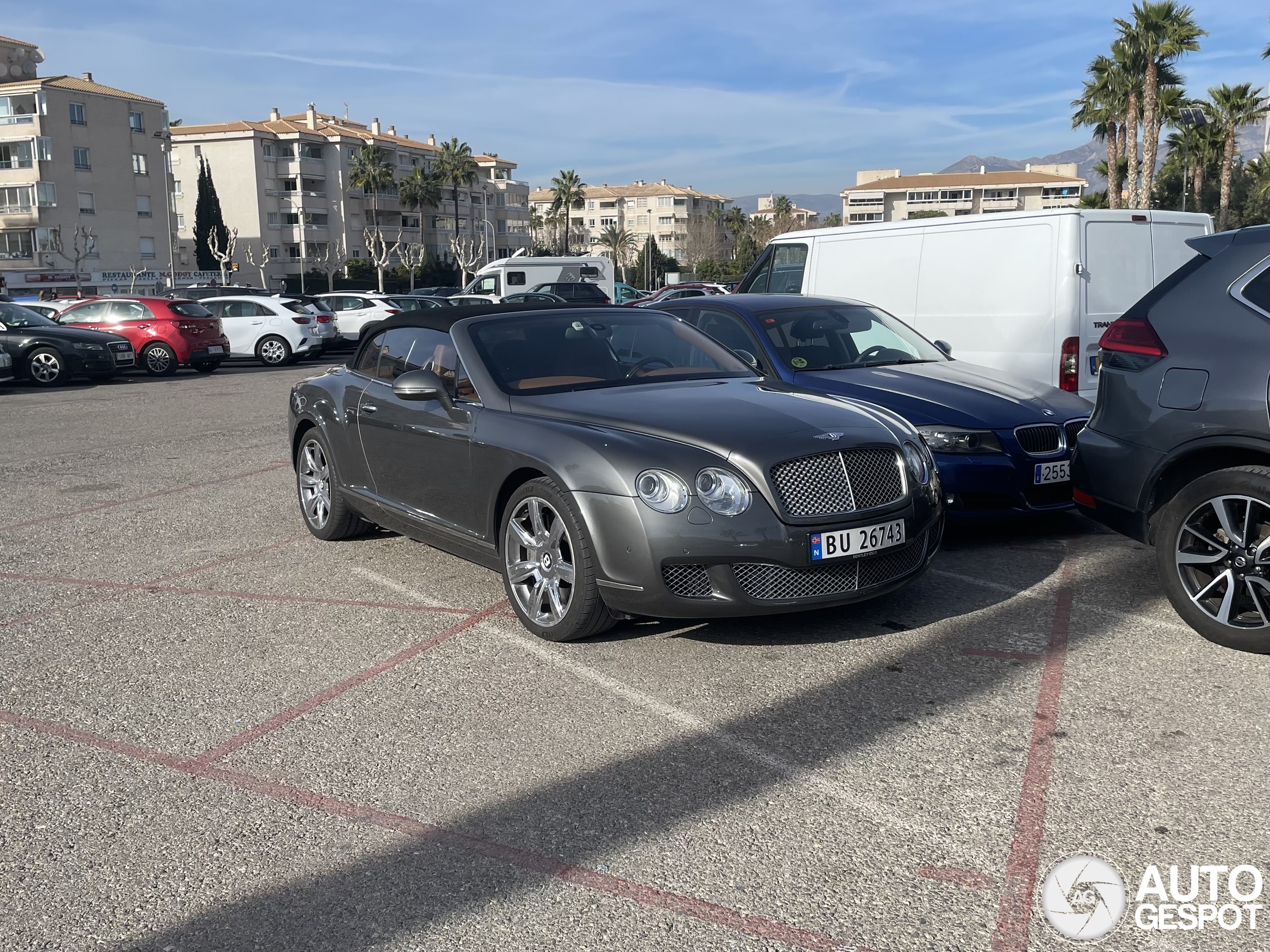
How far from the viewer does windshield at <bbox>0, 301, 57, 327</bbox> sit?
21.0 meters

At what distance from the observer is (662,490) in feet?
15.5

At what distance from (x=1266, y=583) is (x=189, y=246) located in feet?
277

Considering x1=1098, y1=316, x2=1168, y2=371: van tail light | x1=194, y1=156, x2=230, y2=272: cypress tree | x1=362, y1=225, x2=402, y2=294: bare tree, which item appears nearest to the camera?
x1=1098, y1=316, x2=1168, y2=371: van tail light

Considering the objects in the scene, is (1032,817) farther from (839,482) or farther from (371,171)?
(371,171)

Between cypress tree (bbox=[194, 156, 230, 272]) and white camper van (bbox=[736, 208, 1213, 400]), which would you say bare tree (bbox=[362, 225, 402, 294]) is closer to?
cypress tree (bbox=[194, 156, 230, 272])

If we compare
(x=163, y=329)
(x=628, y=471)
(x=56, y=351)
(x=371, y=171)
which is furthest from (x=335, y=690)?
(x=371, y=171)

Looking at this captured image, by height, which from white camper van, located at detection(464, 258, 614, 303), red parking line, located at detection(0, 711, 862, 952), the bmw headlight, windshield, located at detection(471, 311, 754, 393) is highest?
white camper van, located at detection(464, 258, 614, 303)

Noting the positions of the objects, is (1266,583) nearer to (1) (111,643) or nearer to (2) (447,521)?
(2) (447,521)

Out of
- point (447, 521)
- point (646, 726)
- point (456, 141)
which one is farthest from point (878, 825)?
point (456, 141)

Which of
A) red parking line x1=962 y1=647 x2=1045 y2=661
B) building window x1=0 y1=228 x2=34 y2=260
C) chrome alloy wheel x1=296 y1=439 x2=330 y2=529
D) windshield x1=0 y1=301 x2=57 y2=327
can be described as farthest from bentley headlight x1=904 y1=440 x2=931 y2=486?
building window x1=0 y1=228 x2=34 y2=260

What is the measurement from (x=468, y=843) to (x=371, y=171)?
9049 centimetres

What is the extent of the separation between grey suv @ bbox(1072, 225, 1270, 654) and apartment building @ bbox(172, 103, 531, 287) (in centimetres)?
8135

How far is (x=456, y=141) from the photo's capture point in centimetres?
9362

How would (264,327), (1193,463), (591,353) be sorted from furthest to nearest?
1. (264,327)
2. (591,353)
3. (1193,463)
